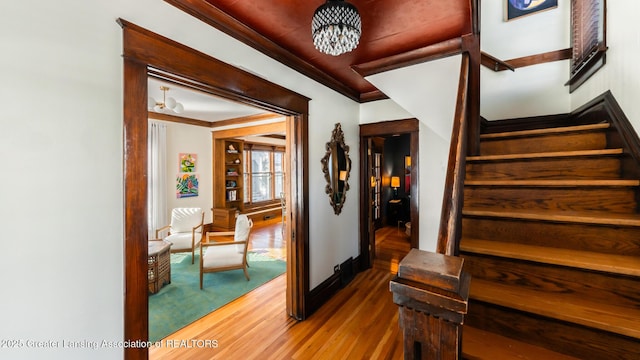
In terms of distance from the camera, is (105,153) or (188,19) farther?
(188,19)

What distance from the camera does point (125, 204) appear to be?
48.6 inches

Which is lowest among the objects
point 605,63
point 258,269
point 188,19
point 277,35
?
point 258,269

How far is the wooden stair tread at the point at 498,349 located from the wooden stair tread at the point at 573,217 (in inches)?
23.6

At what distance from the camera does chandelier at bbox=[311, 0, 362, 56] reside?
50.4 inches

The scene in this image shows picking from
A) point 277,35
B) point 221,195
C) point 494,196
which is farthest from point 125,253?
point 221,195

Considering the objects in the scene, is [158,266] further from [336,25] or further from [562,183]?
[562,183]

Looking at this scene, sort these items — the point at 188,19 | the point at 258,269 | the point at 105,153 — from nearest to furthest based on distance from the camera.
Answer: the point at 105,153
the point at 188,19
the point at 258,269

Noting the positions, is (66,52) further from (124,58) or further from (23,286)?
(23,286)

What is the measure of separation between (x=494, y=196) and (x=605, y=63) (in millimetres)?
1326

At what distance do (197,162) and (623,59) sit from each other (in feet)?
20.2

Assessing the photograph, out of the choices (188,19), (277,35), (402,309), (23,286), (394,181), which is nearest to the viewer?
(402,309)

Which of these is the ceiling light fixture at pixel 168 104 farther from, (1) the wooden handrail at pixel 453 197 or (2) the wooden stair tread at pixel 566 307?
(2) the wooden stair tread at pixel 566 307

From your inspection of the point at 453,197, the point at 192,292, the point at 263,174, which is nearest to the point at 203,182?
the point at 263,174

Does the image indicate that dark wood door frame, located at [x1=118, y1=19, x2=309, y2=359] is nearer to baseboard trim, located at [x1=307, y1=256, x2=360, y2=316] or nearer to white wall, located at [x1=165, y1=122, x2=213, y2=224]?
baseboard trim, located at [x1=307, y1=256, x2=360, y2=316]
